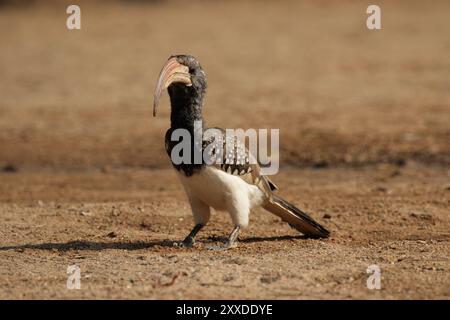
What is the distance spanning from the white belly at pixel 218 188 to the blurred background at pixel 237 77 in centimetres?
437

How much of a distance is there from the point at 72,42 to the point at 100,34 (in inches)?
54.9

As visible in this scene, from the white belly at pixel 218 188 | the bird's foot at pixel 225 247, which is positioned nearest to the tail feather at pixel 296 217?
the white belly at pixel 218 188

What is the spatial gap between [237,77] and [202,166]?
11.1 m

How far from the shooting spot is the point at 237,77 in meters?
18.0

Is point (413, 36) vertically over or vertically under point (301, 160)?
over

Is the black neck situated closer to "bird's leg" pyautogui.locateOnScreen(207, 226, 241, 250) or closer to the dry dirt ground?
"bird's leg" pyautogui.locateOnScreen(207, 226, 241, 250)

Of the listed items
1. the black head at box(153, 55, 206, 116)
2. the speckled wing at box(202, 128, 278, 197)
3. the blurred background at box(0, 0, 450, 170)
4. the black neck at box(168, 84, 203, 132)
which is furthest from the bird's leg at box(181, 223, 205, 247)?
the blurred background at box(0, 0, 450, 170)

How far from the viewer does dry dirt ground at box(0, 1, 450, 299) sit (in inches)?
268

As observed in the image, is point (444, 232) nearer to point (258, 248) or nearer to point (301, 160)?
point (258, 248)

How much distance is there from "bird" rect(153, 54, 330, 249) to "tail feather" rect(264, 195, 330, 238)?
57 millimetres

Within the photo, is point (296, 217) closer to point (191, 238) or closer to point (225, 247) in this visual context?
point (225, 247)

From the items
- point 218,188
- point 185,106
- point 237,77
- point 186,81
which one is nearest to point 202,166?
point 218,188
